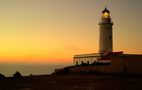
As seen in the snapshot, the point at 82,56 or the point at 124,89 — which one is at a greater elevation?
the point at 82,56

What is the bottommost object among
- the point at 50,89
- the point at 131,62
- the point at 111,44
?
the point at 50,89

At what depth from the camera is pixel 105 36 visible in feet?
171

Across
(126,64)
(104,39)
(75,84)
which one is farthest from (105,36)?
(75,84)

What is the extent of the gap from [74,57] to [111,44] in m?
7.08

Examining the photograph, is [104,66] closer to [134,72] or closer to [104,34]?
[134,72]

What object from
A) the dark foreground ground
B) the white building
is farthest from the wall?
the white building

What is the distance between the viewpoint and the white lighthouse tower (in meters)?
52.0

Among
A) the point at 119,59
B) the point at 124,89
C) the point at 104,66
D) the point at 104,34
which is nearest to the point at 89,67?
the point at 104,66

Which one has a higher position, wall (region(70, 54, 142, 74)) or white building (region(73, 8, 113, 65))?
white building (region(73, 8, 113, 65))

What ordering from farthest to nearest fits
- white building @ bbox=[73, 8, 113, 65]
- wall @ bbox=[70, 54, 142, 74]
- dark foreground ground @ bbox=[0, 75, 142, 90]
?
white building @ bbox=[73, 8, 113, 65] < wall @ bbox=[70, 54, 142, 74] < dark foreground ground @ bbox=[0, 75, 142, 90]

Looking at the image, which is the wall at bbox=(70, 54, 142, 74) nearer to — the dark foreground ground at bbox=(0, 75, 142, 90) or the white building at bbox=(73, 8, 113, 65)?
the dark foreground ground at bbox=(0, 75, 142, 90)

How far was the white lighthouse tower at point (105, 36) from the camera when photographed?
5197 cm

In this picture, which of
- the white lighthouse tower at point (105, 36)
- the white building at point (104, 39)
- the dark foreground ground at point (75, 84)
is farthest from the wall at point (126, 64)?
the white lighthouse tower at point (105, 36)

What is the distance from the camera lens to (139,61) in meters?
33.6
